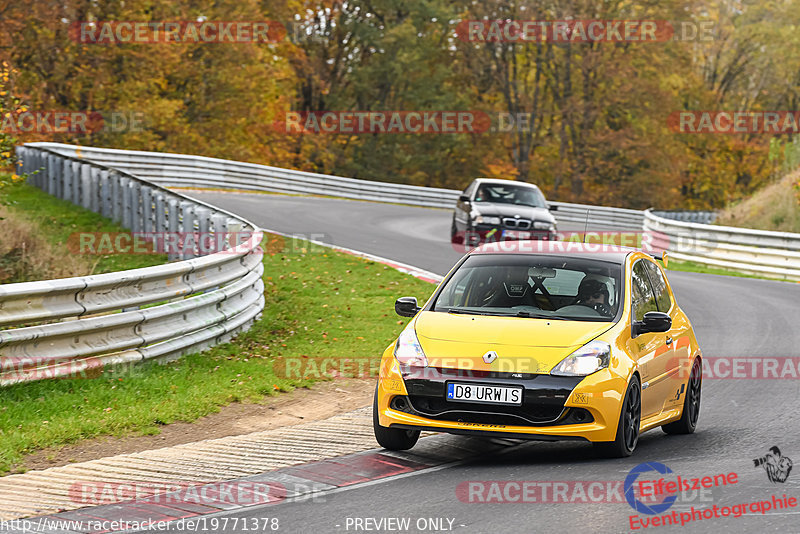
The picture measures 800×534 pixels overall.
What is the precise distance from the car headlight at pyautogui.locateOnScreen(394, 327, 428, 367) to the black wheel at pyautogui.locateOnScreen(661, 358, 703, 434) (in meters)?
2.57

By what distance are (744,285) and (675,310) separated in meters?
13.4

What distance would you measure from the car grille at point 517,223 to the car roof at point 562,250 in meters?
13.8

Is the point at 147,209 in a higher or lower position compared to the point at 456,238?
higher

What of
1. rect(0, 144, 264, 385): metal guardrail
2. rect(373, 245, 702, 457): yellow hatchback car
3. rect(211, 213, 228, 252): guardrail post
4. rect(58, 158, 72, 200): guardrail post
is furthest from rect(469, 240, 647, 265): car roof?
rect(58, 158, 72, 200): guardrail post

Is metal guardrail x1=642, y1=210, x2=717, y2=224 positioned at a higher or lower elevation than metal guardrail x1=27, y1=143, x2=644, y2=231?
lower

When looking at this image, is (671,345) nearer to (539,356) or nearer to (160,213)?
(539,356)

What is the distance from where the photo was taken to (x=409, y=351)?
7.98 metres

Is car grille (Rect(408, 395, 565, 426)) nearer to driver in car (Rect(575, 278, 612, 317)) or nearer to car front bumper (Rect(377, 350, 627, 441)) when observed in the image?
car front bumper (Rect(377, 350, 627, 441))

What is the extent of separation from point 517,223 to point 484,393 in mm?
16008

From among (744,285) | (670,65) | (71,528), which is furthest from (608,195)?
(71,528)

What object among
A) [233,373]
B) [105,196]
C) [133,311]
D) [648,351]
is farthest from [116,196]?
[648,351]

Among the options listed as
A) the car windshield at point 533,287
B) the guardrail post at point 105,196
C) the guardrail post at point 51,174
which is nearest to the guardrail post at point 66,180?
the guardrail post at point 51,174

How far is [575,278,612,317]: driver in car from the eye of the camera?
28.0 ft

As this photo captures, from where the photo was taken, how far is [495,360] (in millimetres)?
7672
